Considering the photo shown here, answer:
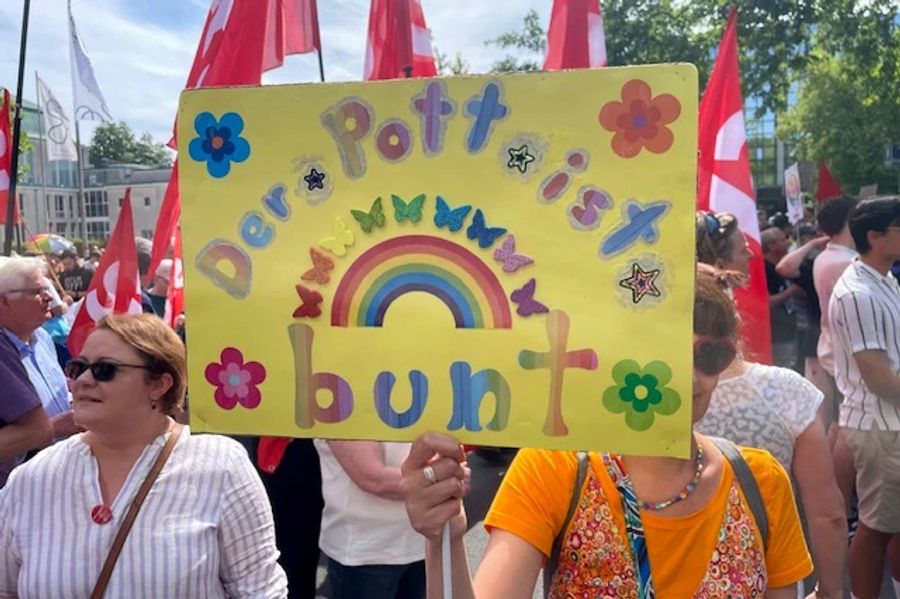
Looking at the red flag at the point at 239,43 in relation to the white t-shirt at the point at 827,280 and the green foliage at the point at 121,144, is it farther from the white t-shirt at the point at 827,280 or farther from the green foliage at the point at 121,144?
the green foliage at the point at 121,144

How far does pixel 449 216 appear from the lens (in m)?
1.40

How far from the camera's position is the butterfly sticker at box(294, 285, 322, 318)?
145cm

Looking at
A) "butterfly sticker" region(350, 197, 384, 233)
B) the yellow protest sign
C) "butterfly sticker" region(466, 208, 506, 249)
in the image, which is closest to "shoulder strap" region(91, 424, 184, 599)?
the yellow protest sign

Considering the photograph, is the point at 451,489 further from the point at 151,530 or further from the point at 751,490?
the point at 151,530

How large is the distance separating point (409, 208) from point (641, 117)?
389mm

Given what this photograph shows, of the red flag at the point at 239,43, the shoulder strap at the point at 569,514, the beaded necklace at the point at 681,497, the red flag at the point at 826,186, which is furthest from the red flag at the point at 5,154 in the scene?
the red flag at the point at 826,186

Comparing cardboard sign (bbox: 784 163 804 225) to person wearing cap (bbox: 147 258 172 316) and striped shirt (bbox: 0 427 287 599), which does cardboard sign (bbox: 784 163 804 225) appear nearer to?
person wearing cap (bbox: 147 258 172 316)

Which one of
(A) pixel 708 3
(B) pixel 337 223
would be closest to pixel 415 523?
(B) pixel 337 223

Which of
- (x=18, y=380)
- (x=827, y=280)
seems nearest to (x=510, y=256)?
(x=18, y=380)

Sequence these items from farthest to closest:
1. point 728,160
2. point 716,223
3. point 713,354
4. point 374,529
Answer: point 728,160, point 716,223, point 374,529, point 713,354

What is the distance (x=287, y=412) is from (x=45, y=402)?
237cm

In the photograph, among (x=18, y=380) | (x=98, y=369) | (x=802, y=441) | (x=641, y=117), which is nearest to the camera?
(x=641, y=117)

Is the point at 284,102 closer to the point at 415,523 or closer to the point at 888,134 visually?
the point at 415,523

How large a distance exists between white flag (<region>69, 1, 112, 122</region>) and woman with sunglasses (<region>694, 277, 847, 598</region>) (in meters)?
6.66
